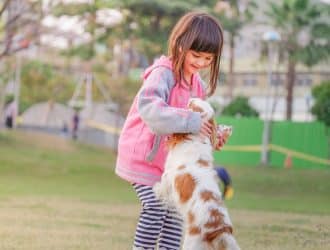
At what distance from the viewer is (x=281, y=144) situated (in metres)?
27.8

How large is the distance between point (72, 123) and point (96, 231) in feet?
86.8

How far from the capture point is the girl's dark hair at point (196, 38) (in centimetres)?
432

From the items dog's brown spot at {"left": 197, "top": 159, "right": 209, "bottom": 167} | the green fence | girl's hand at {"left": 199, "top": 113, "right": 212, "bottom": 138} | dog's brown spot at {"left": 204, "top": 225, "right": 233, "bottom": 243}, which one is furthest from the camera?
the green fence

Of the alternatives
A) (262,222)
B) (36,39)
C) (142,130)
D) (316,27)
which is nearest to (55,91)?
(316,27)

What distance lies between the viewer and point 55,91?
4153 centimetres

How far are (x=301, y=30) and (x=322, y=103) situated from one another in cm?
778

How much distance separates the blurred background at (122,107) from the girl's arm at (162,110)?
11.7 feet

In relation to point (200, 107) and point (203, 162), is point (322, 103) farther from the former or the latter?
point (203, 162)

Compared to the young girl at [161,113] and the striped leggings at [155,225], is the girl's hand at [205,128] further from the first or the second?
the striped leggings at [155,225]

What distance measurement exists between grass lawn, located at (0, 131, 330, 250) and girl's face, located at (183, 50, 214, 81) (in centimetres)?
194

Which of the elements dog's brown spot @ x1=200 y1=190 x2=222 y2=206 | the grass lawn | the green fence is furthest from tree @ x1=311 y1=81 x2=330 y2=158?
dog's brown spot @ x1=200 y1=190 x2=222 y2=206

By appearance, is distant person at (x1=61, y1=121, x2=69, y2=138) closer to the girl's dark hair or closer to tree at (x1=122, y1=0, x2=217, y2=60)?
tree at (x1=122, y1=0, x2=217, y2=60)

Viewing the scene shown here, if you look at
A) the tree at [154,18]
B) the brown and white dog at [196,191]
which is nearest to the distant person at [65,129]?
the tree at [154,18]

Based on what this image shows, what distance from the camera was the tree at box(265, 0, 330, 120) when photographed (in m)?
31.7
